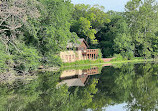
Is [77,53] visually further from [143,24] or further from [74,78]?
[74,78]

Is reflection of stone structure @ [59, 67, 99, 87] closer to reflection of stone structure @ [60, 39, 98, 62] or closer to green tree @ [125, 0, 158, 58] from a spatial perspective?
reflection of stone structure @ [60, 39, 98, 62]

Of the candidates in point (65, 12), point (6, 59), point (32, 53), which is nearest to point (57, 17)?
point (65, 12)

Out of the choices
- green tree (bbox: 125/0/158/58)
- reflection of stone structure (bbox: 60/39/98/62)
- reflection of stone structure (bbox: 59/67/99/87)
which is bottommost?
reflection of stone structure (bbox: 59/67/99/87)

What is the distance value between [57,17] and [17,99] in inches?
692

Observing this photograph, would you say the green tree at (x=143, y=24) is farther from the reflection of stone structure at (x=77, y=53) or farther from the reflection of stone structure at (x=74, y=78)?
the reflection of stone structure at (x=74, y=78)

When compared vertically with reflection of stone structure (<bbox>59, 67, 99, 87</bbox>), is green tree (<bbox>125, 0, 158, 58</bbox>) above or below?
above

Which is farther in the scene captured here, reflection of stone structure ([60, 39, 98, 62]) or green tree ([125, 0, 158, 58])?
green tree ([125, 0, 158, 58])

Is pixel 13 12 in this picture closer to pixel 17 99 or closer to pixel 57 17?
pixel 17 99

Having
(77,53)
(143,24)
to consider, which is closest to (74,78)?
(77,53)

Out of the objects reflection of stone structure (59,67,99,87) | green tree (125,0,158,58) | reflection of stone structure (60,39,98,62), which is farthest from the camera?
green tree (125,0,158,58)

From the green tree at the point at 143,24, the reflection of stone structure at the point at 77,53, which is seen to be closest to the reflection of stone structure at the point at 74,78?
the reflection of stone structure at the point at 77,53

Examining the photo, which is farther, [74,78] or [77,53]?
[77,53]

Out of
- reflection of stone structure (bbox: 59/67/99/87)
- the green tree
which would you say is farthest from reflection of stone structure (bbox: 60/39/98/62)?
reflection of stone structure (bbox: 59/67/99/87)

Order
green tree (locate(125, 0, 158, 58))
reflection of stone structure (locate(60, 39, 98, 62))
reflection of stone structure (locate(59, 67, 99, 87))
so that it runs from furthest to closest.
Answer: green tree (locate(125, 0, 158, 58))
reflection of stone structure (locate(60, 39, 98, 62))
reflection of stone structure (locate(59, 67, 99, 87))
